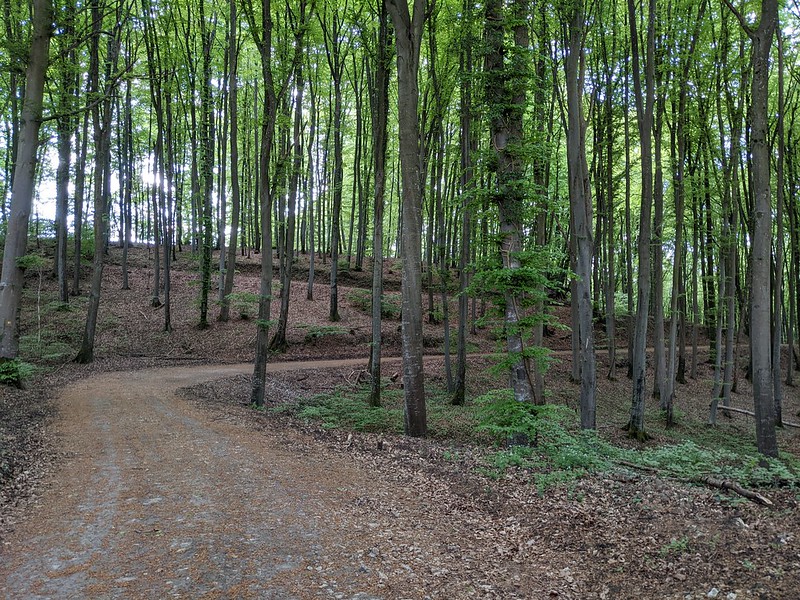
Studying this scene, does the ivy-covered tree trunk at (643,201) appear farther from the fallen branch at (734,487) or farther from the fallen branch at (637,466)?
the fallen branch at (734,487)

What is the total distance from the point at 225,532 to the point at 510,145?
6.46m

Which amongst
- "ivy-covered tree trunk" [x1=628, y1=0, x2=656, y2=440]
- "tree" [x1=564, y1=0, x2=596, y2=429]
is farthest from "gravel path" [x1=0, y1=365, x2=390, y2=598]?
"ivy-covered tree trunk" [x1=628, y1=0, x2=656, y2=440]

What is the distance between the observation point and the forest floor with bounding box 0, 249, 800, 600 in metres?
3.73

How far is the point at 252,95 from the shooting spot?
29.8 metres

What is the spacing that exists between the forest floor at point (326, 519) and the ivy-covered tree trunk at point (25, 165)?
7.37 feet

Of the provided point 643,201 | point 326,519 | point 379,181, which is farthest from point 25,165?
point 643,201

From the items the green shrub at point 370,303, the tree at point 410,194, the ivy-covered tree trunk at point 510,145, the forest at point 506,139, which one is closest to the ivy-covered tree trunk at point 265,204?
the forest at point 506,139

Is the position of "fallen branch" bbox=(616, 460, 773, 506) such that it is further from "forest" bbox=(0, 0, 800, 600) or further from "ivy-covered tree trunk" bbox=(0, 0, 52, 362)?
"ivy-covered tree trunk" bbox=(0, 0, 52, 362)

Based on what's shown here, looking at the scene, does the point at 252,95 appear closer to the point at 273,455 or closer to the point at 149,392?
the point at 149,392

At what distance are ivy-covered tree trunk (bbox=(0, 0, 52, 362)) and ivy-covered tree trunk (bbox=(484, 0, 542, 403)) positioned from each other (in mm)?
9171

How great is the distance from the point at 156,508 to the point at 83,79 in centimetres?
1898

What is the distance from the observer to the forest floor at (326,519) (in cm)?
373

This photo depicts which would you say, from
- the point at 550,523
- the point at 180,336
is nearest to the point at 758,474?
the point at 550,523

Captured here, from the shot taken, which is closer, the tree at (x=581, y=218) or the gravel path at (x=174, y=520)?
the gravel path at (x=174, y=520)
